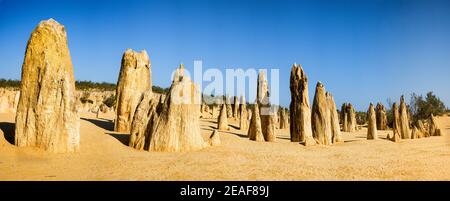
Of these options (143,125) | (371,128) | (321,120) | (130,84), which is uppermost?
(130,84)

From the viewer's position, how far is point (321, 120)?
15367mm

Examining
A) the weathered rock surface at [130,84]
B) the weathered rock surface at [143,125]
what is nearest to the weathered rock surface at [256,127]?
the weathered rock surface at [130,84]

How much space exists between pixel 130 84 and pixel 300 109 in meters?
7.73

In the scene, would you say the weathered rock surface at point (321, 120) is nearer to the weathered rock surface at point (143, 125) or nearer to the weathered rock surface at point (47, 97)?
the weathered rock surface at point (143, 125)

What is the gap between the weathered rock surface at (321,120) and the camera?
15.3m

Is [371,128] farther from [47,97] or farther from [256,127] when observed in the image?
[47,97]

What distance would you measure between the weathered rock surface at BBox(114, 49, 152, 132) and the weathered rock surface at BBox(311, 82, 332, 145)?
7.86 metres

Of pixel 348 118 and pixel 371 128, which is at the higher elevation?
pixel 348 118

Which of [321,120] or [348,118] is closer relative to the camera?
[321,120]

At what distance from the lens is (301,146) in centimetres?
1390

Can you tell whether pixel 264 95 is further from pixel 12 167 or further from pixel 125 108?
pixel 12 167

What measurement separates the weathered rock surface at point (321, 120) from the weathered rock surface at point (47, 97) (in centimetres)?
1041

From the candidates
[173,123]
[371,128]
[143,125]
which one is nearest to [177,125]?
[173,123]
